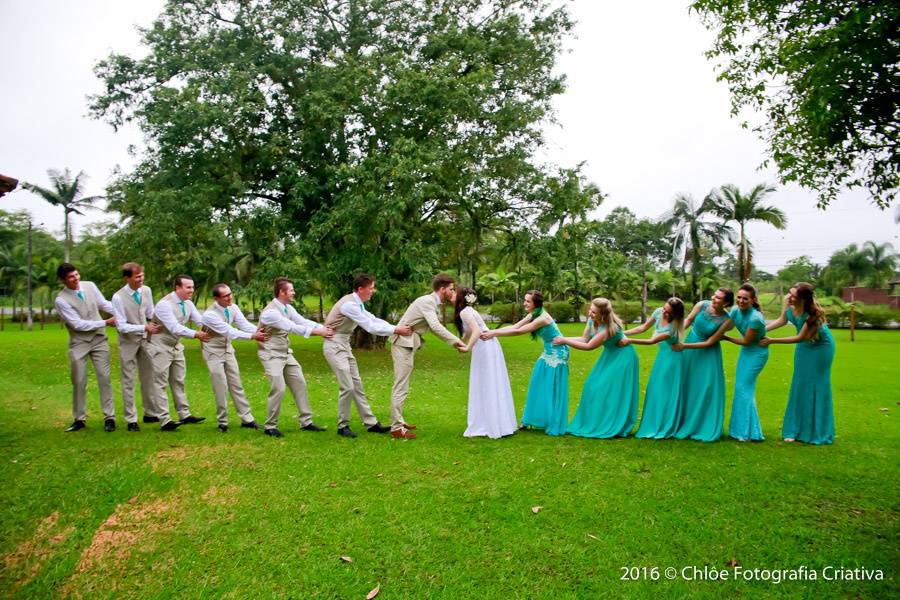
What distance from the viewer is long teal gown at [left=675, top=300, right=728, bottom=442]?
8.34 metres

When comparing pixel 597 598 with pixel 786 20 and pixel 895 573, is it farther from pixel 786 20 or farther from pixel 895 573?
pixel 786 20

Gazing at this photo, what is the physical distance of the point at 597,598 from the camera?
187 inches

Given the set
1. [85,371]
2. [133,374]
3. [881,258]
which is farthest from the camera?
[881,258]

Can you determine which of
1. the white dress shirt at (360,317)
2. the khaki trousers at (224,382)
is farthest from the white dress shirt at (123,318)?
the white dress shirt at (360,317)

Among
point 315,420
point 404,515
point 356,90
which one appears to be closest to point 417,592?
point 404,515

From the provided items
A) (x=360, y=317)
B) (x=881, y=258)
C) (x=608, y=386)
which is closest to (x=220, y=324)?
(x=360, y=317)

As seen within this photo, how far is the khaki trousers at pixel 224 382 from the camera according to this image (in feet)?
29.2

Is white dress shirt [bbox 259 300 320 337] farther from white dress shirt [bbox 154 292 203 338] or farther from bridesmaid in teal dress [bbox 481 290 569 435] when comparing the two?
bridesmaid in teal dress [bbox 481 290 569 435]

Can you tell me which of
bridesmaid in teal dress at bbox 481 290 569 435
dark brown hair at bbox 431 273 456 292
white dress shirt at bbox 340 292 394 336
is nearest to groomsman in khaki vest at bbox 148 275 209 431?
white dress shirt at bbox 340 292 394 336

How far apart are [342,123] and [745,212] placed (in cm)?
3057

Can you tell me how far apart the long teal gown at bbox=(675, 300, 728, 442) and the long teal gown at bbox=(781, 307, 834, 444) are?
1.01m

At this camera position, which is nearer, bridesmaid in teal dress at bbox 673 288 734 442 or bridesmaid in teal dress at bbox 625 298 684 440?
bridesmaid in teal dress at bbox 673 288 734 442

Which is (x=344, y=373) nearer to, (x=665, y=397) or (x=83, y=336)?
(x=83, y=336)

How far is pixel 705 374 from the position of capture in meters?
8.41
